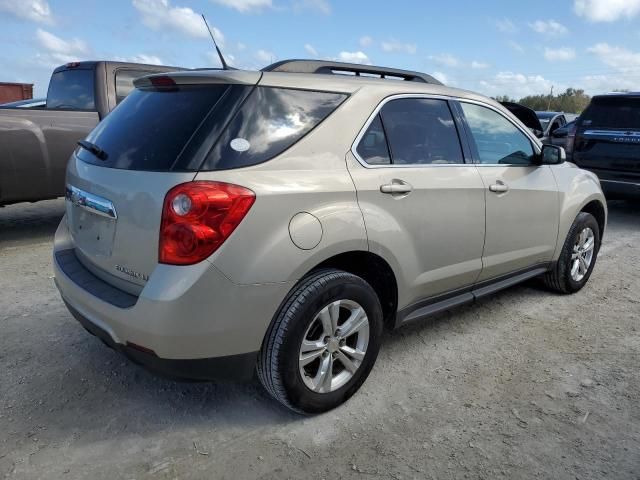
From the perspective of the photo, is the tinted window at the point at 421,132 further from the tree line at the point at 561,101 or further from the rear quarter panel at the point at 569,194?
the tree line at the point at 561,101

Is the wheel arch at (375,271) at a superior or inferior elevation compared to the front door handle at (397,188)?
inferior

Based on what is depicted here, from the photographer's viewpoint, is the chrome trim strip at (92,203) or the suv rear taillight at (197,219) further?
the chrome trim strip at (92,203)

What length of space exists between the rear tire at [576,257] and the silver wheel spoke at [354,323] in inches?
90.4

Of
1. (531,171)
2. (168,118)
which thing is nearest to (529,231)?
(531,171)

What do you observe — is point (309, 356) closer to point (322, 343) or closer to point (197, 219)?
point (322, 343)

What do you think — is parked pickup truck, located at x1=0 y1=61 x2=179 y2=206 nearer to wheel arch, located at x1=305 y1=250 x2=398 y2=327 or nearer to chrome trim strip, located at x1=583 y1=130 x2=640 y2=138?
wheel arch, located at x1=305 y1=250 x2=398 y2=327

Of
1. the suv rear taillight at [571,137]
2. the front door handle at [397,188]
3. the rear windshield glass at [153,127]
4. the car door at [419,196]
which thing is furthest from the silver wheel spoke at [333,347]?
the suv rear taillight at [571,137]

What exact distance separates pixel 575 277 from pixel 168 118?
3.63 meters

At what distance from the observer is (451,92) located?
334cm

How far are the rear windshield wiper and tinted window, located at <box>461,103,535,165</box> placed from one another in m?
2.20

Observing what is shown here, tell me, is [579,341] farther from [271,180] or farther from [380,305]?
[271,180]

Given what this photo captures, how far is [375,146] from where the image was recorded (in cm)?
276

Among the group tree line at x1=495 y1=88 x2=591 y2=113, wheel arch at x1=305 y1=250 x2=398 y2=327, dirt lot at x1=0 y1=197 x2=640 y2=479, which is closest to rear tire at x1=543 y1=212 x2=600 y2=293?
dirt lot at x1=0 y1=197 x2=640 y2=479

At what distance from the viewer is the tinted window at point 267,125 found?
2.24 meters
